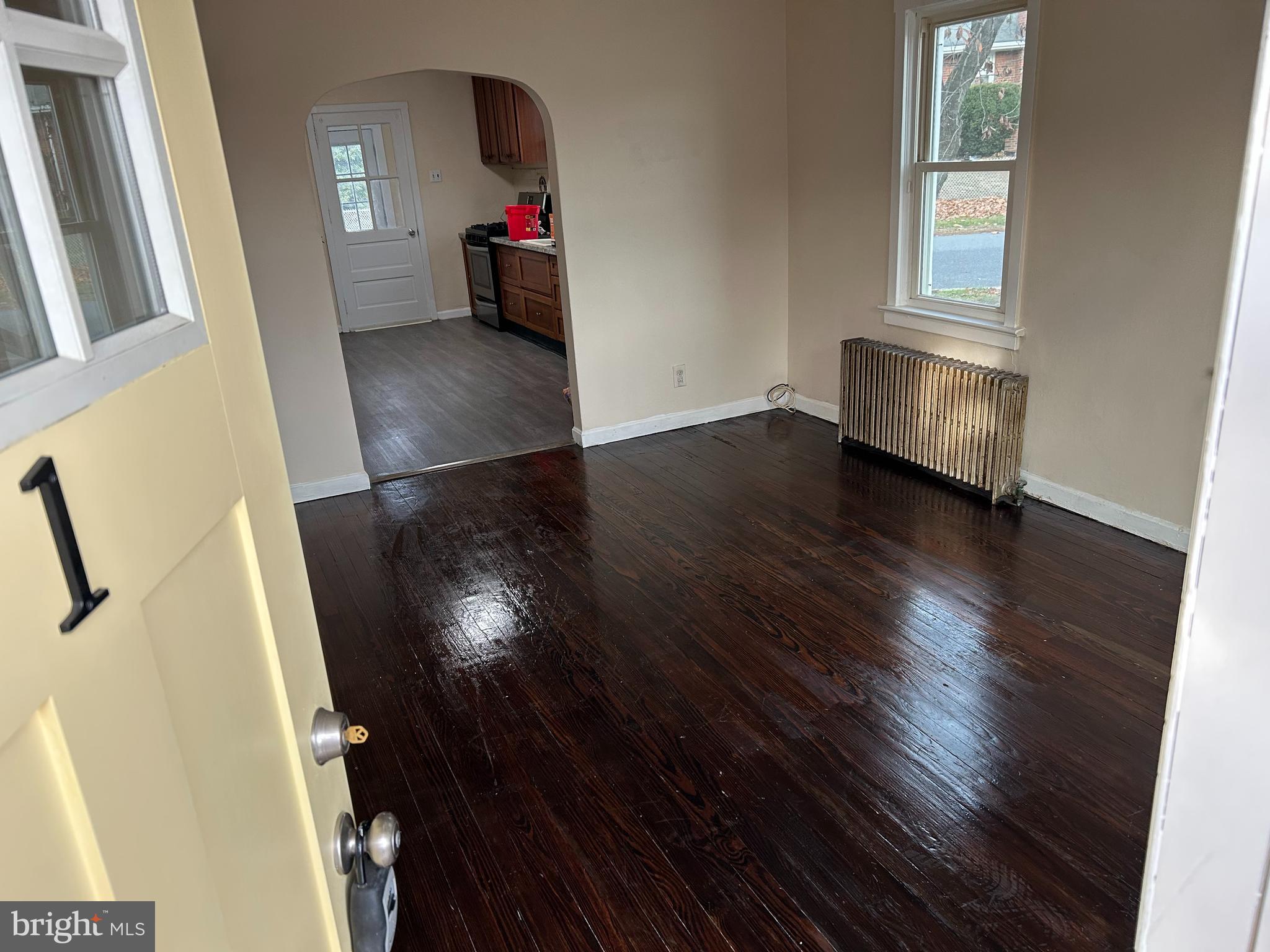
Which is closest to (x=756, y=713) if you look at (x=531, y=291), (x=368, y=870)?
(x=368, y=870)

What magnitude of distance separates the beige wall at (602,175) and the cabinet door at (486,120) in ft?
14.4

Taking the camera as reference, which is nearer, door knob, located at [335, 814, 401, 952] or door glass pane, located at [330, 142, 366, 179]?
door knob, located at [335, 814, 401, 952]

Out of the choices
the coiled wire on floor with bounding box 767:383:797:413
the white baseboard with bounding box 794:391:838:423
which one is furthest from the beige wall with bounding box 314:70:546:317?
the white baseboard with bounding box 794:391:838:423

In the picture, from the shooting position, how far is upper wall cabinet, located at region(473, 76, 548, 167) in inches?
314

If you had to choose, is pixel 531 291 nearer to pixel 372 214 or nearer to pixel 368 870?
pixel 372 214

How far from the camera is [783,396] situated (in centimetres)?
570

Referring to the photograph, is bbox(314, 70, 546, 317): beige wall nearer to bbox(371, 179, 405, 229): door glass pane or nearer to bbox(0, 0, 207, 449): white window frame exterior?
bbox(371, 179, 405, 229): door glass pane

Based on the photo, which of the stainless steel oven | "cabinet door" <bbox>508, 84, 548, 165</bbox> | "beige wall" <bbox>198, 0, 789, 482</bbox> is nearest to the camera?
"beige wall" <bbox>198, 0, 789, 482</bbox>

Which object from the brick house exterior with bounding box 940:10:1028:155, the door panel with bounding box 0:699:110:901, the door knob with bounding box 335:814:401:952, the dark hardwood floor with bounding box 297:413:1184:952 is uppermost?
the brick house exterior with bounding box 940:10:1028:155

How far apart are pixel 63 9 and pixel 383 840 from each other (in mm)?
838

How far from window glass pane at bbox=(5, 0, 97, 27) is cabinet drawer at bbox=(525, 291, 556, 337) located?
6944 millimetres

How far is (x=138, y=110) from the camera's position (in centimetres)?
68

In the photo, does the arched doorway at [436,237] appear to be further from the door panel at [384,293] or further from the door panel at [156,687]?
the door panel at [156,687]

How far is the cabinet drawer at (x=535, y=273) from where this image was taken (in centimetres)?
744
